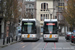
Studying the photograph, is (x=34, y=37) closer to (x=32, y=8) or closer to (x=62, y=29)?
(x=32, y=8)

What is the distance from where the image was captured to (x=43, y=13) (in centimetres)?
6359

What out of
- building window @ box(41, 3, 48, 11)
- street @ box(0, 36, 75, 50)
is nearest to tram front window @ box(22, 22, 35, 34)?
street @ box(0, 36, 75, 50)

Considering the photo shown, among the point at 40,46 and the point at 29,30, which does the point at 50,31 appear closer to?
the point at 29,30

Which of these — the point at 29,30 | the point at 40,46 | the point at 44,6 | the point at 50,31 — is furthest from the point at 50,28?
the point at 44,6

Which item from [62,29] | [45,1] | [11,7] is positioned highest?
[45,1]

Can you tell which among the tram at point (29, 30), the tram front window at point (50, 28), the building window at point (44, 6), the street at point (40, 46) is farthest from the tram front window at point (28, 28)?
the building window at point (44, 6)

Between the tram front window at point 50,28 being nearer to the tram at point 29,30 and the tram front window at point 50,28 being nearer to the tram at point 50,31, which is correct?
the tram at point 50,31

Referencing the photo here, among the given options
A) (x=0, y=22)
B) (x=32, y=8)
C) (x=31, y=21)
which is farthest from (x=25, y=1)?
(x=31, y=21)

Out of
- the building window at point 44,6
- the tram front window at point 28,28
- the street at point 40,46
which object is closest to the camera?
the street at point 40,46

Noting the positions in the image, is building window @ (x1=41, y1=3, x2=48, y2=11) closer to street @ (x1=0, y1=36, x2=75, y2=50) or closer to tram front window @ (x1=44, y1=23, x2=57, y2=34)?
tram front window @ (x1=44, y1=23, x2=57, y2=34)

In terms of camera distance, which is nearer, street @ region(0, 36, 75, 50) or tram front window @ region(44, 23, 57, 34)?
street @ region(0, 36, 75, 50)

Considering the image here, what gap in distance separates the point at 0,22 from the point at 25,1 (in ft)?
85.5

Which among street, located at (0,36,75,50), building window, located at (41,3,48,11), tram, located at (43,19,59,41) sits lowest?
street, located at (0,36,75,50)

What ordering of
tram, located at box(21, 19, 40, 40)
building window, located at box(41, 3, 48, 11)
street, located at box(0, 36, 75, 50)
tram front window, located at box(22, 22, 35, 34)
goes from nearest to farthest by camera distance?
street, located at box(0, 36, 75, 50) → tram, located at box(21, 19, 40, 40) → tram front window, located at box(22, 22, 35, 34) → building window, located at box(41, 3, 48, 11)
